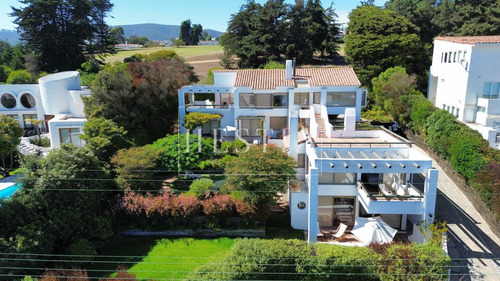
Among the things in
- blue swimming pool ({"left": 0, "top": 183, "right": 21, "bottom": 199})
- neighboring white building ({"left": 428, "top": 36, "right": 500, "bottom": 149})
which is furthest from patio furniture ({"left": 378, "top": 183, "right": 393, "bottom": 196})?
blue swimming pool ({"left": 0, "top": 183, "right": 21, "bottom": 199})

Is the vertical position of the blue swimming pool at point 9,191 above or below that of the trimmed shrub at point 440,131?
below

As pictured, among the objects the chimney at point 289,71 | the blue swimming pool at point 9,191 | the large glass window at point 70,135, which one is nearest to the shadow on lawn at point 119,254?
the blue swimming pool at point 9,191

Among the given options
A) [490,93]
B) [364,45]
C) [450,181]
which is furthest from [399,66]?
[450,181]

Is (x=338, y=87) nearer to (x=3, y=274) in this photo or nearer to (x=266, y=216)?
(x=266, y=216)

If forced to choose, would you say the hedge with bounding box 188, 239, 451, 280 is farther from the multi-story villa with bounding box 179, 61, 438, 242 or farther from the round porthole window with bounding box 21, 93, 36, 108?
the round porthole window with bounding box 21, 93, 36, 108

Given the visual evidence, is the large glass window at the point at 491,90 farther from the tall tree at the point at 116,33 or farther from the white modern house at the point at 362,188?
the tall tree at the point at 116,33

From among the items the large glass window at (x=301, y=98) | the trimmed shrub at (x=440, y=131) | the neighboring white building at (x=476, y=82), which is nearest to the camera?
the trimmed shrub at (x=440, y=131)
